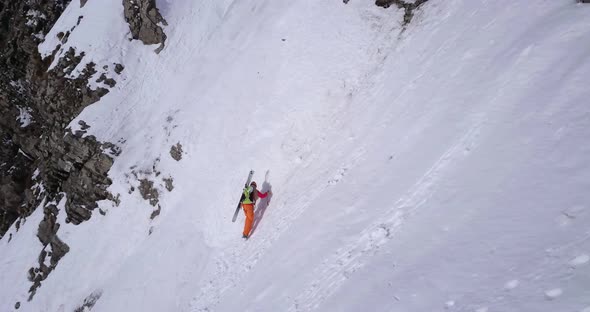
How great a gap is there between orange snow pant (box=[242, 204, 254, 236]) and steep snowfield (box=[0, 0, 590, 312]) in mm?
492

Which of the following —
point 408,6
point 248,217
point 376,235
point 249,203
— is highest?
point 408,6

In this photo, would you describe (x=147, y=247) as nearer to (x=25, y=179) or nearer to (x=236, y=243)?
(x=236, y=243)

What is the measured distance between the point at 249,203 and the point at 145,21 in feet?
59.5

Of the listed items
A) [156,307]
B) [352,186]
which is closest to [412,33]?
[352,186]

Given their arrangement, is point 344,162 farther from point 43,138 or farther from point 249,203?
point 43,138

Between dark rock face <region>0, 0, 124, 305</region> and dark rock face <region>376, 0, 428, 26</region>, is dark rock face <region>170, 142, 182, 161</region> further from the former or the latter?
dark rock face <region>376, 0, 428, 26</region>

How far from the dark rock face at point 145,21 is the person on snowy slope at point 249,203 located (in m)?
16.1

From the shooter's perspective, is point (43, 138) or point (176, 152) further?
point (43, 138)

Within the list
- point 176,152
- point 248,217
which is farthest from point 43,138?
point 248,217

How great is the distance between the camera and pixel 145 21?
2461 cm

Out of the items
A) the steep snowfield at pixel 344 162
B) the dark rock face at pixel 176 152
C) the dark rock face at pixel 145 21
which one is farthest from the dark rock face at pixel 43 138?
the dark rock face at pixel 176 152

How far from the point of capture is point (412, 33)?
13.1 m

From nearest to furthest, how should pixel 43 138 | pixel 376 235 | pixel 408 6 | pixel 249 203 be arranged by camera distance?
pixel 376 235, pixel 249 203, pixel 408 6, pixel 43 138

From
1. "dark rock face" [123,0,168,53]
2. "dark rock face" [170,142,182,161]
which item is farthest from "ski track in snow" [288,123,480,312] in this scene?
"dark rock face" [123,0,168,53]
